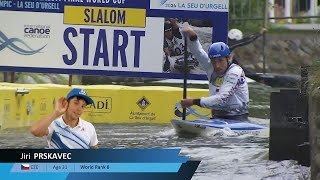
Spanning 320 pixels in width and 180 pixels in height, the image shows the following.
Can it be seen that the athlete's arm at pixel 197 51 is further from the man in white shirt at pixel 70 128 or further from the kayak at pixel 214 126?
the man in white shirt at pixel 70 128

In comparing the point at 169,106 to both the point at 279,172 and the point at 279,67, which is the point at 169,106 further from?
the point at 279,67

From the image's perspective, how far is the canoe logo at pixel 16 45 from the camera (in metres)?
16.4

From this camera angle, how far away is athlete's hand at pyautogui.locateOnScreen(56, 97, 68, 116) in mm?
7230

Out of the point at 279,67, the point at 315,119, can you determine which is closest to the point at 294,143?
the point at 315,119

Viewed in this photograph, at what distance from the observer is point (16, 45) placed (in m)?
16.4

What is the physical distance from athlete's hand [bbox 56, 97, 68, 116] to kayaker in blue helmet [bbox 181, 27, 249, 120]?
6520 millimetres

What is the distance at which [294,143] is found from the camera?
1056cm

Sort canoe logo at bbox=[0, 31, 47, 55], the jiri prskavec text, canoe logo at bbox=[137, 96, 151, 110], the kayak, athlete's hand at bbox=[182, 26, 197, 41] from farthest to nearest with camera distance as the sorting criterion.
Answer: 1. canoe logo at bbox=[137, 96, 151, 110]
2. canoe logo at bbox=[0, 31, 47, 55]
3. athlete's hand at bbox=[182, 26, 197, 41]
4. the kayak
5. the jiri prskavec text

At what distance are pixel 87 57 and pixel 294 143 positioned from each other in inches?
261

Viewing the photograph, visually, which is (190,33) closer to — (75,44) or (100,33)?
(100,33)

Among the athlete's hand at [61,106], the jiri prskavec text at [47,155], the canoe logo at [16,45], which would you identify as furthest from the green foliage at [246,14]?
the jiri prskavec text at [47,155]

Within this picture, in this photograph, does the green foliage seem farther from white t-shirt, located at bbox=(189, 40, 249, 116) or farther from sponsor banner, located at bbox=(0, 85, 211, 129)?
white t-shirt, located at bbox=(189, 40, 249, 116)

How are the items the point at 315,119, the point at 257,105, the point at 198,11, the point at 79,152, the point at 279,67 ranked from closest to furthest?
the point at 79,152 < the point at 315,119 < the point at 198,11 < the point at 257,105 < the point at 279,67

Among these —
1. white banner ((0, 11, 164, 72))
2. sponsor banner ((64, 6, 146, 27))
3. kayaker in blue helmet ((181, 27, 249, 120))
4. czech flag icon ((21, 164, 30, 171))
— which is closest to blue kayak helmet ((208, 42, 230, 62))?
kayaker in blue helmet ((181, 27, 249, 120))
